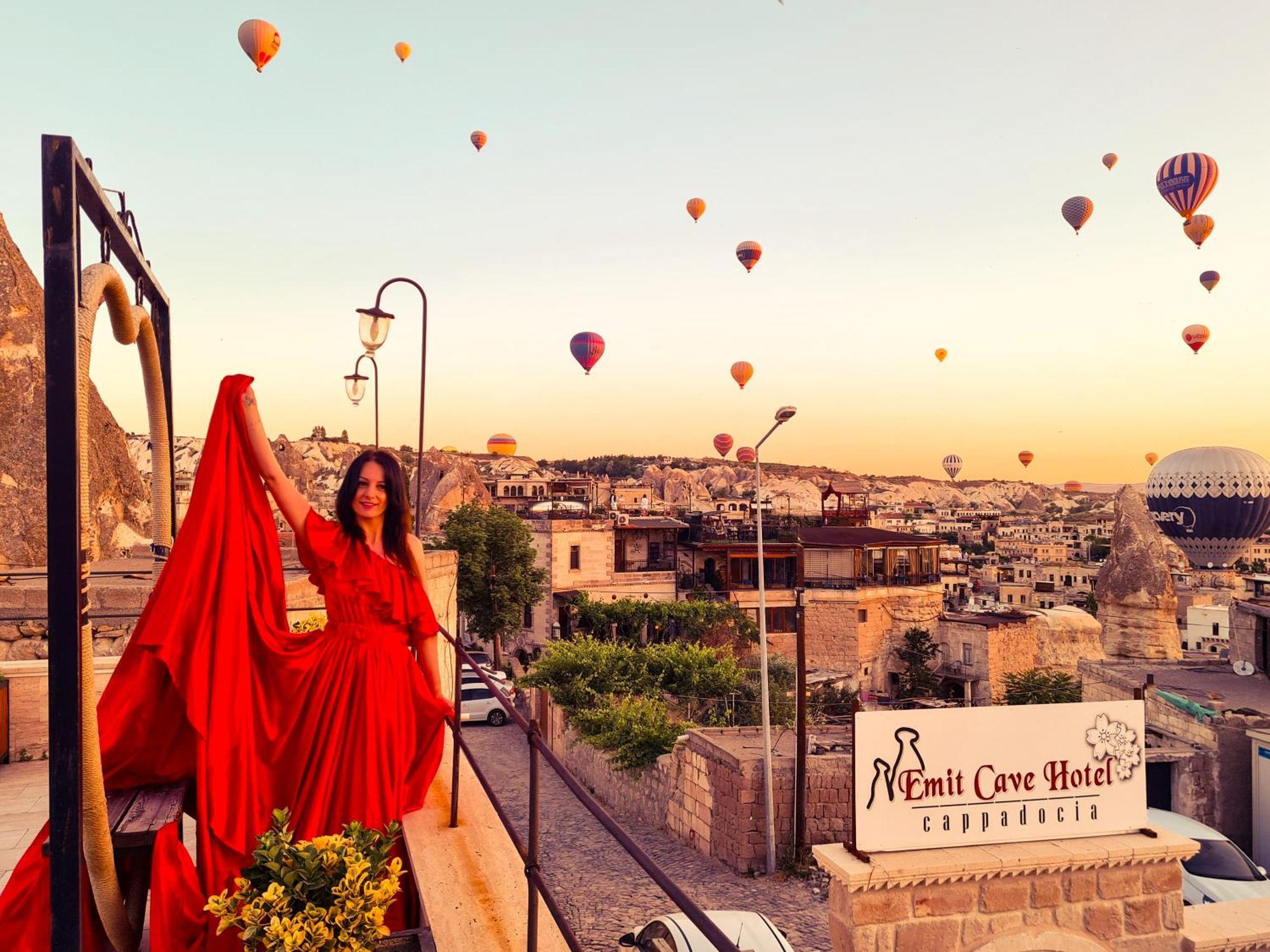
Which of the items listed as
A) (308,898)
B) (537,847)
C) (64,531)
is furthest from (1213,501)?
(64,531)

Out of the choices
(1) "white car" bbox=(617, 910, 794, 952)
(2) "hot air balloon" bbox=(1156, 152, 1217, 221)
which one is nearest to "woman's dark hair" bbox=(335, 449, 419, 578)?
(1) "white car" bbox=(617, 910, 794, 952)

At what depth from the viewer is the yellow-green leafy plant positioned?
2381mm

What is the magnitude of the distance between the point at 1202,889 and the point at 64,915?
13880 mm

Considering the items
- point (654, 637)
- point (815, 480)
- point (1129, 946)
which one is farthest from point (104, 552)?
point (815, 480)

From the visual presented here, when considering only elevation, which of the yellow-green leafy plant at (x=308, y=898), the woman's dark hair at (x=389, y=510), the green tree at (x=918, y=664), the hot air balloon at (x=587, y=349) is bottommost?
the green tree at (x=918, y=664)

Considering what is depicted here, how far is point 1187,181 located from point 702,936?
34.8 meters

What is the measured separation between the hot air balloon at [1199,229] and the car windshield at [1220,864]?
3324 cm

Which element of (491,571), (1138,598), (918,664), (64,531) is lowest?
(918,664)

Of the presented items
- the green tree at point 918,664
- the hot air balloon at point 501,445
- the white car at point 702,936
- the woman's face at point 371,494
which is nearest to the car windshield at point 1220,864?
the white car at point 702,936

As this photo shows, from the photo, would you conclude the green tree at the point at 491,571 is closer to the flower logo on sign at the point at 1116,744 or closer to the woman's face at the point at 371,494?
the flower logo on sign at the point at 1116,744

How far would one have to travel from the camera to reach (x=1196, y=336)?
45.6 metres

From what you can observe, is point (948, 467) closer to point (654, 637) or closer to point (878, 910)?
point (654, 637)

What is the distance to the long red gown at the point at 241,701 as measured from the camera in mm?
2789

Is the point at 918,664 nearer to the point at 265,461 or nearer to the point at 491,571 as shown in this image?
the point at 491,571
